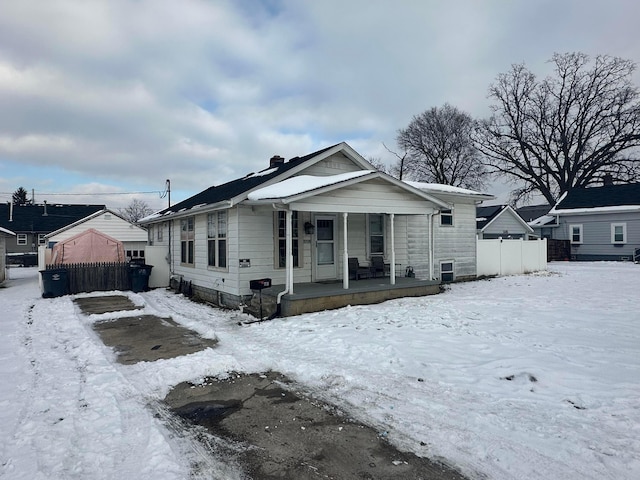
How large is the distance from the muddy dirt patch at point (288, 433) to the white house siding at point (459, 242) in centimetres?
1080

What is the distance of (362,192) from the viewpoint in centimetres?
1005

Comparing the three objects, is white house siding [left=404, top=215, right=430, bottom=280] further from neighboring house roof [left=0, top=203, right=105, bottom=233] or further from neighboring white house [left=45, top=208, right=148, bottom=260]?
neighboring house roof [left=0, top=203, right=105, bottom=233]

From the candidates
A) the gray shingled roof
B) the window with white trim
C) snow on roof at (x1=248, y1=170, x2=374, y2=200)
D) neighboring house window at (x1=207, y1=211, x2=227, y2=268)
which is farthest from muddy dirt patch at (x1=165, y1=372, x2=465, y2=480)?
the window with white trim

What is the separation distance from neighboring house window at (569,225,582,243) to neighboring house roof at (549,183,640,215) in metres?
1.23

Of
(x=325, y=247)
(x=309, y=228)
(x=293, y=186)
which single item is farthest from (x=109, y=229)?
(x=293, y=186)

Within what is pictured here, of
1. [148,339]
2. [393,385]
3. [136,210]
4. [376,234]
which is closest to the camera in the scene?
[393,385]

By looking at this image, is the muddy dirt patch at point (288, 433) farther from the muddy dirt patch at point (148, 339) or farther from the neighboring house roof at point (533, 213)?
the neighboring house roof at point (533, 213)

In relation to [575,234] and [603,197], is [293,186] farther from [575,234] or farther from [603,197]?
[603,197]

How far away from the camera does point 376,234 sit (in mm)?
12641

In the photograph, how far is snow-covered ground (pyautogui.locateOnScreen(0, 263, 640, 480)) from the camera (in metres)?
3.16

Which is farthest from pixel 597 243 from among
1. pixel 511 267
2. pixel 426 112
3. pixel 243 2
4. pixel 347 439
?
pixel 347 439

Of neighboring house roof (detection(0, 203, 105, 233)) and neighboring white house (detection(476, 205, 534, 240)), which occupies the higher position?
neighboring house roof (detection(0, 203, 105, 233))

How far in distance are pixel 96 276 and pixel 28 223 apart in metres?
29.8

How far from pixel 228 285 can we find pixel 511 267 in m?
12.9
